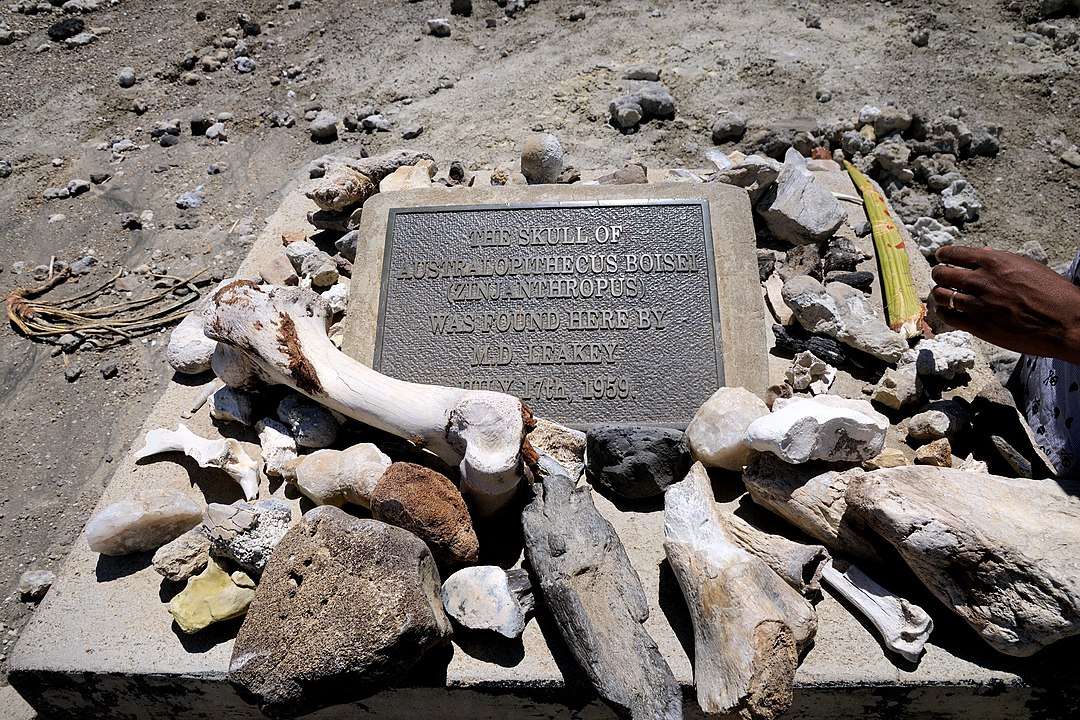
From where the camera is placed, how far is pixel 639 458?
254 centimetres

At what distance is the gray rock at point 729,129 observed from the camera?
5.03 metres

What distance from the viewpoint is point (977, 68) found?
5.52 m

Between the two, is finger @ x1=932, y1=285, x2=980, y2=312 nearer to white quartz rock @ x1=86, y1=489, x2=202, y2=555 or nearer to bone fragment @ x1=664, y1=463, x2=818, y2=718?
bone fragment @ x1=664, y1=463, x2=818, y2=718

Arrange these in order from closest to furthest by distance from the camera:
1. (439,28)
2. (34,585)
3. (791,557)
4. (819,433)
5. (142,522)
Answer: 1. (791,557)
2. (819,433)
3. (142,522)
4. (34,585)
5. (439,28)

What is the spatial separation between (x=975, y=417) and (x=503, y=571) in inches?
79.8

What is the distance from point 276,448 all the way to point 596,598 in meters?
1.45

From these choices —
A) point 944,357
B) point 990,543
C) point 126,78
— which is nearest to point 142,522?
point 990,543

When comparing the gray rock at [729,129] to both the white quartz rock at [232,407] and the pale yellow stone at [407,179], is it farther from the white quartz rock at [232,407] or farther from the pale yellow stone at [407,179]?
the white quartz rock at [232,407]

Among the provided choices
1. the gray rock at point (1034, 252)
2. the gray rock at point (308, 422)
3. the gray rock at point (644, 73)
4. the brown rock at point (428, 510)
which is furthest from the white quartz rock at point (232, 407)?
the gray rock at point (1034, 252)

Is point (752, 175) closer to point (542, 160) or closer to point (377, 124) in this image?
point (542, 160)

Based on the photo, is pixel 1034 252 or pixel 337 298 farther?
pixel 1034 252

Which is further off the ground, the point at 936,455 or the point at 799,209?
the point at 799,209

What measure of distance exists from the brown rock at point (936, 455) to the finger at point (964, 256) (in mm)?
667

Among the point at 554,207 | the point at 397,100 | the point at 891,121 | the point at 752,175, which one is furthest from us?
the point at 397,100
